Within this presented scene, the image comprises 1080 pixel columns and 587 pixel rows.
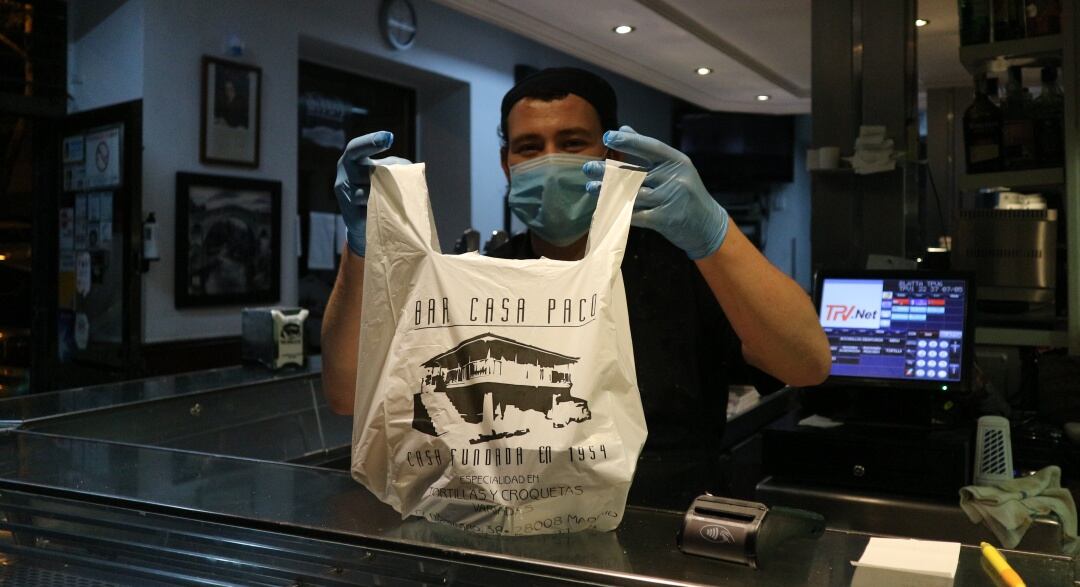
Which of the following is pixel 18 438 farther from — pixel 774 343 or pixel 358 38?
pixel 358 38

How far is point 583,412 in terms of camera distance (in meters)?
0.74

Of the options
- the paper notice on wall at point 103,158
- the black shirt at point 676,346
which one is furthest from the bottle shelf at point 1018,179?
the paper notice on wall at point 103,158

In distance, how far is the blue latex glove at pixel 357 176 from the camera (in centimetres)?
100

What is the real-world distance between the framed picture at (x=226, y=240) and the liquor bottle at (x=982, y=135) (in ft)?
11.4

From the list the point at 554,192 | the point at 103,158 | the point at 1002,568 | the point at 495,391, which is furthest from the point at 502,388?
the point at 103,158

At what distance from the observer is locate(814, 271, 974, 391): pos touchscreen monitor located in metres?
1.88

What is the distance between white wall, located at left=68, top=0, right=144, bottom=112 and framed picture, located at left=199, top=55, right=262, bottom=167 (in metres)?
0.34

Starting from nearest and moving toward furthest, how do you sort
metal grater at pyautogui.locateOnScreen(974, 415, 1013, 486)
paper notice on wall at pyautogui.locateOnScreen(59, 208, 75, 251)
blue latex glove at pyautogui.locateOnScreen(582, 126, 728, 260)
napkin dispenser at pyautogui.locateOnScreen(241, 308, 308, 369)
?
Result: blue latex glove at pyautogui.locateOnScreen(582, 126, 728, 260), metal grater at pyautogui.locateOnScreen(974, 415, 1013, 486), napkin dispenser at pyautogui.locateOnScreen(241, 308, 308, 369), paper notice on wall at pyautogui.locateOnScreen(59, 208, 75, 251)

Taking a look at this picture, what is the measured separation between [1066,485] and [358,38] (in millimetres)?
4407

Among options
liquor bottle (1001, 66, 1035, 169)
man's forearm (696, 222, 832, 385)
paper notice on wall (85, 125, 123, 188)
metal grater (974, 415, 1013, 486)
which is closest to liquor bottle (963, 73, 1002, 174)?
liquor bottle (1001, 66, 1035, 169)

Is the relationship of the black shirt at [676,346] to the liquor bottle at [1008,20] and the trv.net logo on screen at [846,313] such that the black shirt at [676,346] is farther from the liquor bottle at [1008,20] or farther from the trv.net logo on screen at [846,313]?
the liquor bottle at [1008,20]

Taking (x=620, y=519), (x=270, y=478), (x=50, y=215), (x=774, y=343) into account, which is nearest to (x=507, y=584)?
(x=620, y=519)

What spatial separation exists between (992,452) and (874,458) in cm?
22

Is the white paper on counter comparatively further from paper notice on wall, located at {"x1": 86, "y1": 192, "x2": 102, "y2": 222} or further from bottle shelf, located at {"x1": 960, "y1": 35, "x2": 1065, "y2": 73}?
paper notice on wall, located at {"x1": 86, "y1": 192, "x2": 102, "y2": 222}
